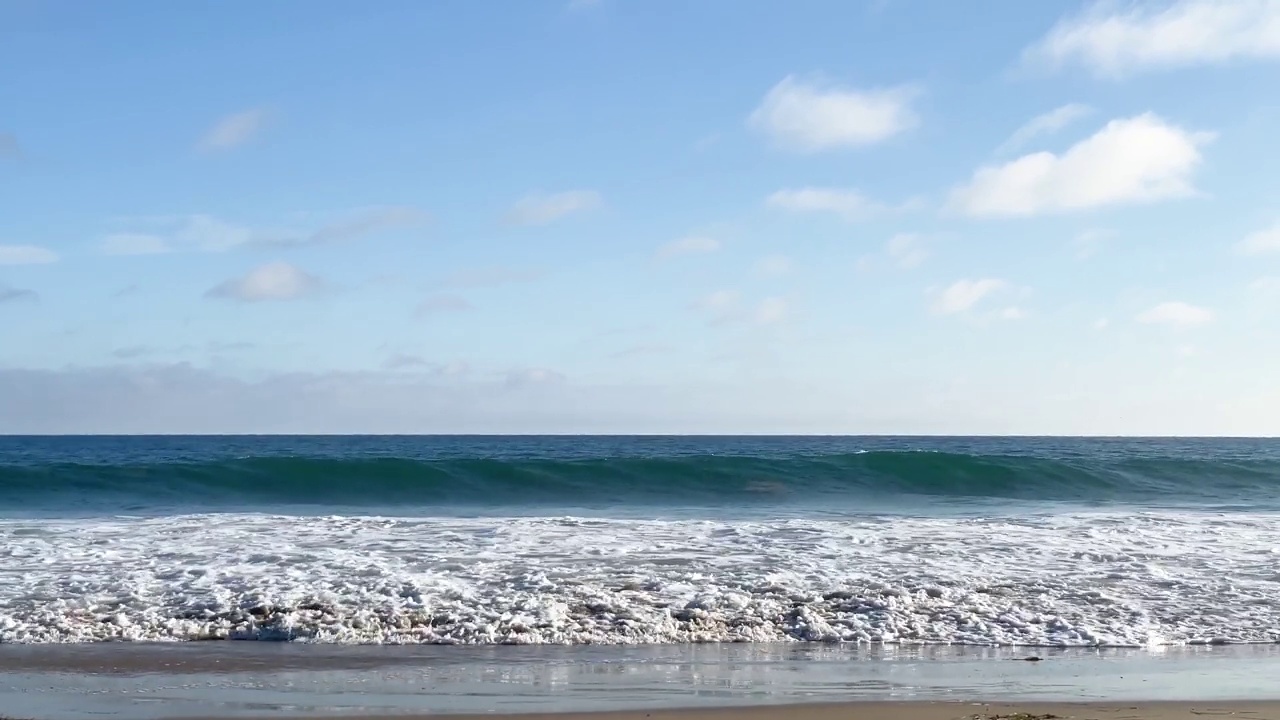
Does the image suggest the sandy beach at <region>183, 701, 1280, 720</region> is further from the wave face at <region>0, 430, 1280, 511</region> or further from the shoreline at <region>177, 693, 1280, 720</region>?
the wave face at <region>0, 430, 1280, 511</region>

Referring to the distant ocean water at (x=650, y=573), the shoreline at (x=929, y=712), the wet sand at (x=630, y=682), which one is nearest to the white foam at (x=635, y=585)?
the distant ocean water at (x=650, y=573)

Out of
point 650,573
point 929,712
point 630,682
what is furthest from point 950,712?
point 650,573

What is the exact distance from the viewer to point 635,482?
995 inches

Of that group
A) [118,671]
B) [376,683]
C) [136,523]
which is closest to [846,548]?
[376,683]

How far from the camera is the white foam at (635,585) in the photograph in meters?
8.30

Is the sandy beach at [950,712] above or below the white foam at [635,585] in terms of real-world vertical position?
below

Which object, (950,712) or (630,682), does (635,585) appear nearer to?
(630,682)

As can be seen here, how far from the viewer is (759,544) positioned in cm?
1237

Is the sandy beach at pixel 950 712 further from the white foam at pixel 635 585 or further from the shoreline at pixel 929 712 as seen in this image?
the white foam at pixel 635 585

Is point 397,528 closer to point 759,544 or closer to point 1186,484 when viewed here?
point 759,544

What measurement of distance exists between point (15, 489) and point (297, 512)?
8564 millimetres

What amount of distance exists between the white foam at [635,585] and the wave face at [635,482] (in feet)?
26.5

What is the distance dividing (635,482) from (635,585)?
15.7m

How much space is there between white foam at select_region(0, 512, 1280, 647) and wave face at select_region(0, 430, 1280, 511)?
806 cm
